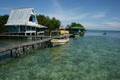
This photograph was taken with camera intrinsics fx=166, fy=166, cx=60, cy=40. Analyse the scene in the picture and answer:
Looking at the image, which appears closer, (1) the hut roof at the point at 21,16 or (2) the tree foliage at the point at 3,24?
(1) the hut roof at the point at 21,16

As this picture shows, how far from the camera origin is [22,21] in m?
43.4

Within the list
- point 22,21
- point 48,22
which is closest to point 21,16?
point 22,21

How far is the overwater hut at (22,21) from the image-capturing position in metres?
42.9

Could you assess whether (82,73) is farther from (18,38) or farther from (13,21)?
(13,21)

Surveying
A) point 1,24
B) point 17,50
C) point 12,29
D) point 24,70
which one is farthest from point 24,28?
point 24,70

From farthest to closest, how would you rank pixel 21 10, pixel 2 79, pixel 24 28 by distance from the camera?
1. pixel 21 10
2. pixel 24 28
3. pixel 2 79

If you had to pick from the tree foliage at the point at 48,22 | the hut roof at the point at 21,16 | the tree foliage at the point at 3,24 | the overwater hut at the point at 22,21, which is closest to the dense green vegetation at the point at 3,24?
the tree foliage at the point at 3,24

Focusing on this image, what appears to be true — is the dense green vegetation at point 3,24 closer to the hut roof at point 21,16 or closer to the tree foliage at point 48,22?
the hut roof at point 21,16

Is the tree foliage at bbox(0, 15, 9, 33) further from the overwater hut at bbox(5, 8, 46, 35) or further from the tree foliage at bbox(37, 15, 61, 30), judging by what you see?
the tree foliage at bbox(37, 15, 61, 30)

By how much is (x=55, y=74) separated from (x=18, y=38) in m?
28.4

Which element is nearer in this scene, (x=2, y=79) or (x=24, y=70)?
(x=2, y=79)

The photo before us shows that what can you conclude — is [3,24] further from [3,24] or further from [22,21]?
[22,21]

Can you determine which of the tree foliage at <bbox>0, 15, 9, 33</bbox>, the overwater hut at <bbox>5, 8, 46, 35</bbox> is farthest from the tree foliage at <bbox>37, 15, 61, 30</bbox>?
the tree foliage at <bbox>0, 15, 9, 33</bbox>

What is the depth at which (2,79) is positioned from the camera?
12.4 meters
